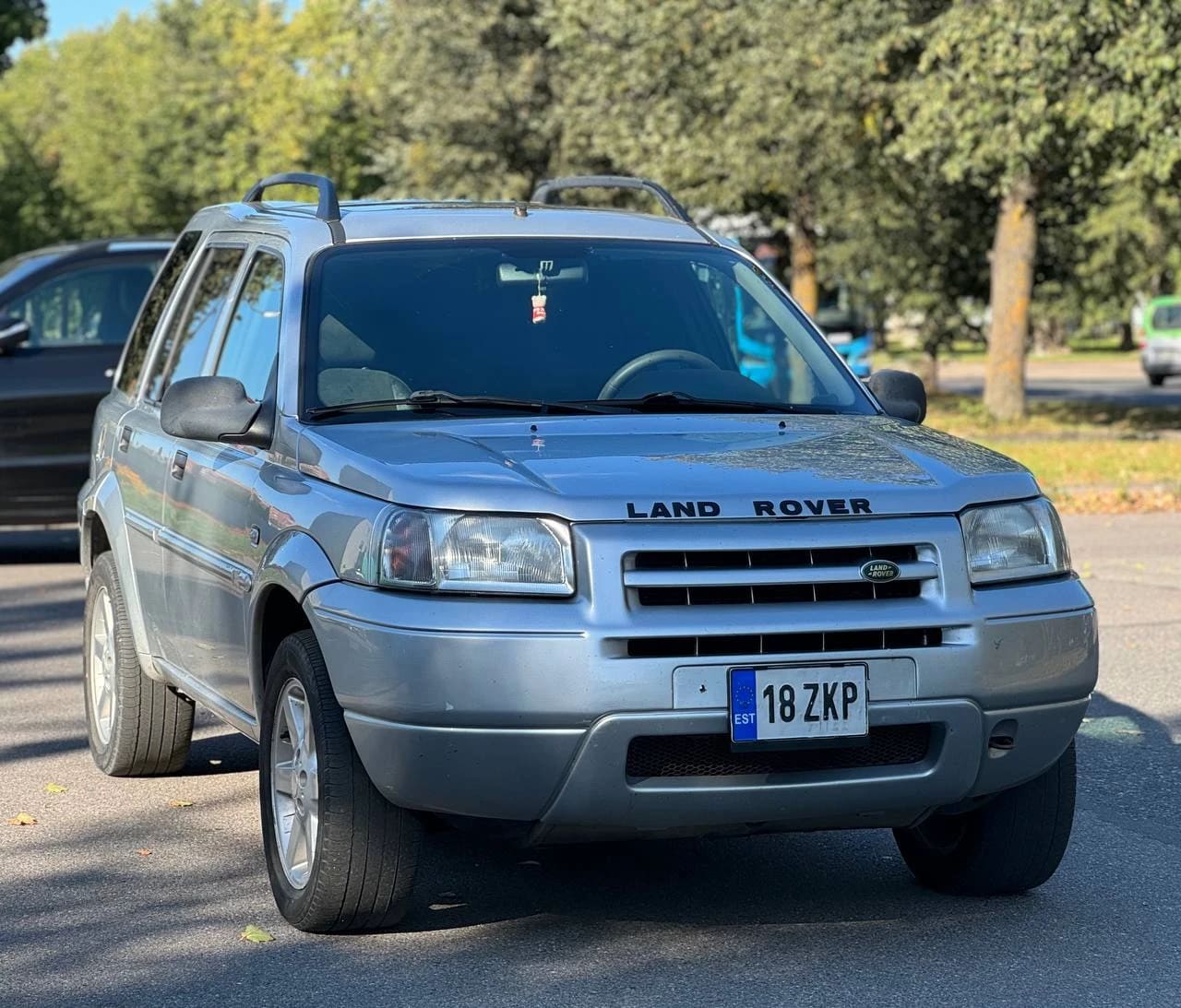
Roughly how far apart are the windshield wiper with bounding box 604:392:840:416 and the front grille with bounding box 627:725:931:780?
1.22 meters

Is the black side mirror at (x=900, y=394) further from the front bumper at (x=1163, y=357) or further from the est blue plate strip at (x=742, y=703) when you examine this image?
the front bumper at (x=1163, y=357)

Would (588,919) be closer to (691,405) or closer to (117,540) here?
(691,405)

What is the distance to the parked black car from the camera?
12852 millimetres

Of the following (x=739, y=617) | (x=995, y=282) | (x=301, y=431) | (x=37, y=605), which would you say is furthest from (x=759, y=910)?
(x=995, y=282)

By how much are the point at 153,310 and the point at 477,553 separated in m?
3.30

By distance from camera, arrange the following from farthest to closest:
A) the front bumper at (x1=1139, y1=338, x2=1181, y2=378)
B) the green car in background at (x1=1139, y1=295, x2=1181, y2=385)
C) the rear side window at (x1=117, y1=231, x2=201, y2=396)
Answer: the green car in background at (x1=1139, y1=295, x2=1181, y2=385), the front bumper at (x1=1139, y1=338, x2=1181, y2=378), the rear side window at (x1=117, y1=231, x2=201, y2=396)

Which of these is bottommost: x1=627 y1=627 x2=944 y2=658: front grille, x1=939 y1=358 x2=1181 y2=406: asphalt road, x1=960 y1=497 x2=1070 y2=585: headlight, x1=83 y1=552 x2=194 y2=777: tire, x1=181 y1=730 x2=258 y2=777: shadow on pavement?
x1=939 y1=358 x2=1181 y2=406: asphalt road

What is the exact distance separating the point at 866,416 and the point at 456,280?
3.96ft

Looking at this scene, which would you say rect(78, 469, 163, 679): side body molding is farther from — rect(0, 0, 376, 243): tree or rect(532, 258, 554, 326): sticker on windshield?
rect(0, 0, 376, 243): tree

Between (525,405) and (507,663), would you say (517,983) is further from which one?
(525,405)

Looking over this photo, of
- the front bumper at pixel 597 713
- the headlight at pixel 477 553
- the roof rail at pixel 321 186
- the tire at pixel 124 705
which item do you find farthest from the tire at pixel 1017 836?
the tire at pixel 124 705

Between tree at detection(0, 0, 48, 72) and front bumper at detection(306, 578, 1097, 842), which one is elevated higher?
tree at detection(0, 0, 48, 72)

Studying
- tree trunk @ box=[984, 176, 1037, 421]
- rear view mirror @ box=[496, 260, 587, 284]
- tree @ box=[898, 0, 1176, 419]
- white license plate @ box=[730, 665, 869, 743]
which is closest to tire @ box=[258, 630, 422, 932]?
white license plate @ box=[730, 665, 869, 743]

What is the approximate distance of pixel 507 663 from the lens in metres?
4.43
